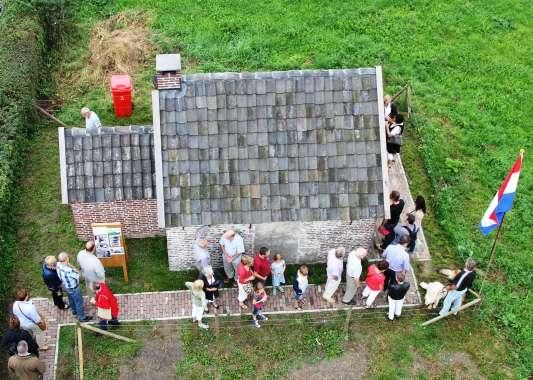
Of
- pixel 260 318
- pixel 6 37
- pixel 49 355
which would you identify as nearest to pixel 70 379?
pixel 49 355

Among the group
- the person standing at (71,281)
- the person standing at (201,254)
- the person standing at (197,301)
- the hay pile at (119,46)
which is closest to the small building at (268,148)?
the person standing at (201,254)

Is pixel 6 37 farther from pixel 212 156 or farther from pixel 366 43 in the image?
pixel 366 43

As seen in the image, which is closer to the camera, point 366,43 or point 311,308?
point 311,308

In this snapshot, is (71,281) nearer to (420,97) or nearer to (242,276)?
(242,276)

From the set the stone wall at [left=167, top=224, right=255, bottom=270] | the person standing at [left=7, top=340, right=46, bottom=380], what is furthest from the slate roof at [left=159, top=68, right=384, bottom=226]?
the person standing at [left=7, top=340, right=46, bottom=380]

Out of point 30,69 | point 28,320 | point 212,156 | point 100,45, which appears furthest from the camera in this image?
point 100,45

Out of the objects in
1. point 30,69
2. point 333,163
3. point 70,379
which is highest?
point 30,69

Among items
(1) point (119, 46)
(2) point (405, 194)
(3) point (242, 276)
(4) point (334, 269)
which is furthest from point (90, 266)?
(1) point (119, 46)
